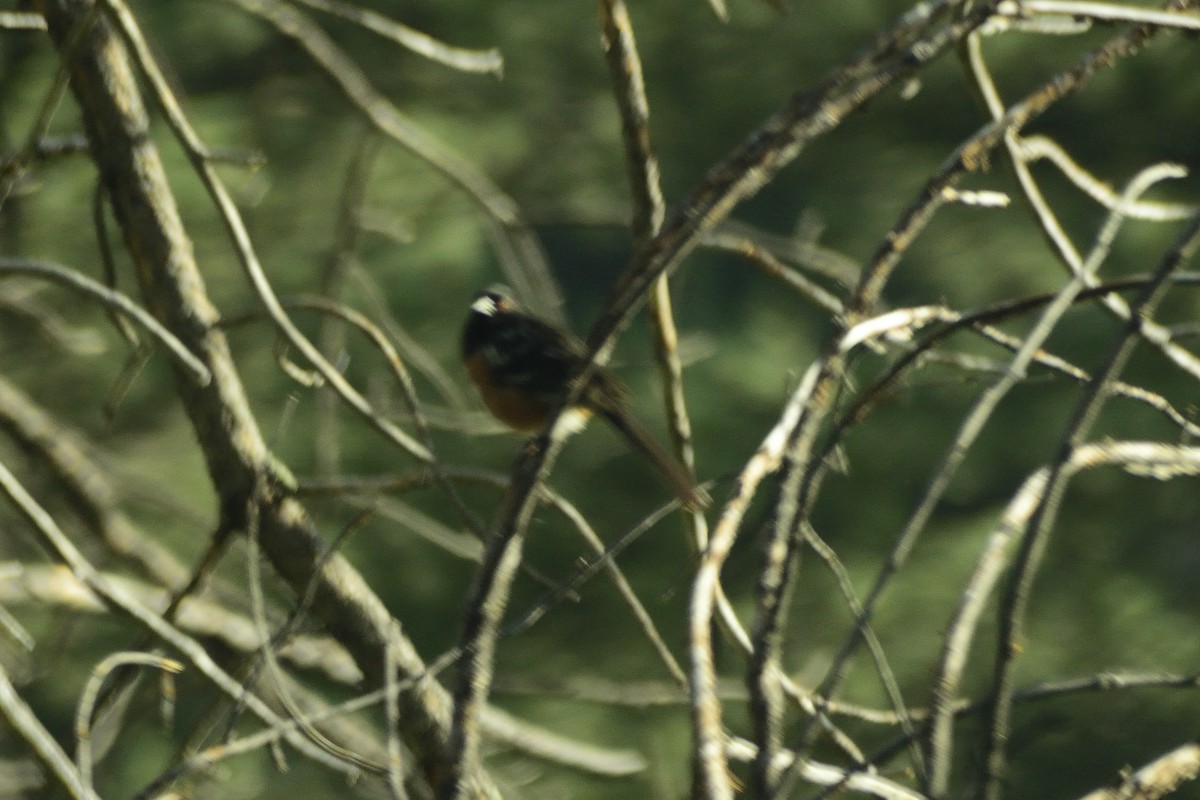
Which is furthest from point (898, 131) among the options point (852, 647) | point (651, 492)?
point (852, 647)

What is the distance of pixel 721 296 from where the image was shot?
6.29m

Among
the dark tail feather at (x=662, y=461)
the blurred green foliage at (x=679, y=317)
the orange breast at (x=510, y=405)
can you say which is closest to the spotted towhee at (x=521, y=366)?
the orange breast at (x=510, y=405)

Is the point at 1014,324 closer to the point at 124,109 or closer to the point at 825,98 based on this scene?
the point at 124,109

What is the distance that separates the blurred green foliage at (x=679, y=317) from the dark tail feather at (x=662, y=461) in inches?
78.5

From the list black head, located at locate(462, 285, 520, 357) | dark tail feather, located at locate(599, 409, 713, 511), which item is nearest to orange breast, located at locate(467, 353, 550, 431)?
black head, located at locate(462, 285, 520, 357)

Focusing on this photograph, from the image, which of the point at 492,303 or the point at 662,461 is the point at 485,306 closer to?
the point at 492,303

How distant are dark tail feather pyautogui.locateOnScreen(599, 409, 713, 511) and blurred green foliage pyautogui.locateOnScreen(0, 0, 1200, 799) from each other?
1994 millimetres

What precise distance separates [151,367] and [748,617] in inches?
100.0

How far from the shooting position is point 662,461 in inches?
132

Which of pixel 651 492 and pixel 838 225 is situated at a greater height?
pixel 838 225

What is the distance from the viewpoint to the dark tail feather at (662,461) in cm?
282

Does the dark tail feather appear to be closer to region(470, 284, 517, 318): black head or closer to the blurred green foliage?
region(470, 284, 517, 318): black head

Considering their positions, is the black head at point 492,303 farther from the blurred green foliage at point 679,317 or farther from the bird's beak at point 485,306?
the blurred green foliage at point 679,317

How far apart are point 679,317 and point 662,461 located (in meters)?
2.99
